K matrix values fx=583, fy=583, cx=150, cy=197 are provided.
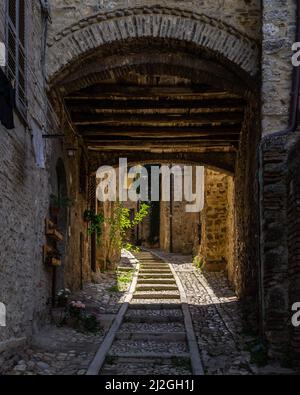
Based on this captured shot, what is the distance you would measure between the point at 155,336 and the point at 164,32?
14.5ft

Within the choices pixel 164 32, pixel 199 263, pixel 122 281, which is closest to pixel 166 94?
pixel 164 32

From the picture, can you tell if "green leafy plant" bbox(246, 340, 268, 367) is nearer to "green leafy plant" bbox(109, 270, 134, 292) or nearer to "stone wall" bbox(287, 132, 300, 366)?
"stone wall" bbox(287, 132, 300, 366)

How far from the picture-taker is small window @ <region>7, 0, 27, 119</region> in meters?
6.54

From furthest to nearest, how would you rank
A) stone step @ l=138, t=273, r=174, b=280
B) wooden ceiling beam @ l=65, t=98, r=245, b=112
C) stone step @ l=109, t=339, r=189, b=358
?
stone step @ l=138, t=273, r=174, b=280, wooden ceiling beam @ l=65, t=98, r=245, b=112, stone step @ l=109, t=339, r=189, b=358

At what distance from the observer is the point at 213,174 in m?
17.4

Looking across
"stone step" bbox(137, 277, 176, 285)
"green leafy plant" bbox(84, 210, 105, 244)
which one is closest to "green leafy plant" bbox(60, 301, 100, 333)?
"green leafy plant" bbox(84, 210, 105, 244)

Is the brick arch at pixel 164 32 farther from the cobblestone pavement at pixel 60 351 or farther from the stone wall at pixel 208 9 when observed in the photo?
the cobblestone pavement at pixel 60 351

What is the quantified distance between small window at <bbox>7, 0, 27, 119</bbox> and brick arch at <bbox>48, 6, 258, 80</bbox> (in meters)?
1.14

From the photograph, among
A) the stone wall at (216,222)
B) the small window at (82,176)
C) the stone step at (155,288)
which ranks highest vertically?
the small window at (82,176)

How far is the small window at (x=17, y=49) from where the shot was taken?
21.5 ft

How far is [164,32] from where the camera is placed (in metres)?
8.10

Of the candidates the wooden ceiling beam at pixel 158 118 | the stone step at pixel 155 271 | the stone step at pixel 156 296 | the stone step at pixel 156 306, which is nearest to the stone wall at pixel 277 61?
the wooden ceiling beam at pixel 158 118
